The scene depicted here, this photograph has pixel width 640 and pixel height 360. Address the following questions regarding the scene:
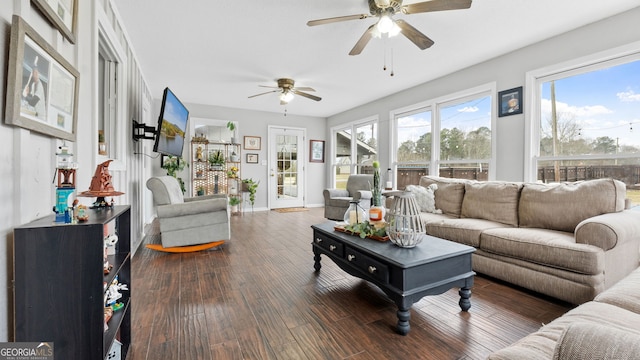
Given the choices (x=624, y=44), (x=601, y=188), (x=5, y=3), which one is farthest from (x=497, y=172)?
(x=5, y=3)

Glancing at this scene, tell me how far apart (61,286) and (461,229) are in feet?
9.28

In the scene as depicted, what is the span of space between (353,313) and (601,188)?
226 centimetres

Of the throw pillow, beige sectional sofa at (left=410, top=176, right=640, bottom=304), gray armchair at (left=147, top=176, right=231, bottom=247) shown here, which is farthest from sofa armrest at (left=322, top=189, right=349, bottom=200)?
beige sectional sofa at (left=410, top=176, right=640, bottom=304)

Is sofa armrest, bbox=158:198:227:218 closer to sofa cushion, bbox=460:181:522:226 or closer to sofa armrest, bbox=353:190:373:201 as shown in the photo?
sofa armrest, bbox=353:190:373:201

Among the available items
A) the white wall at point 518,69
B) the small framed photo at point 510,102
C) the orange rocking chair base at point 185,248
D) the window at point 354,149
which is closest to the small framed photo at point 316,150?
the window at point 354,149

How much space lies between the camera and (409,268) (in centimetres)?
164

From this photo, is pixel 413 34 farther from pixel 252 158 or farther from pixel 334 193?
pixel 252 158

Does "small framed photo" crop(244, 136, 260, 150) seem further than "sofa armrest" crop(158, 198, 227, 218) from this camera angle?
Yes

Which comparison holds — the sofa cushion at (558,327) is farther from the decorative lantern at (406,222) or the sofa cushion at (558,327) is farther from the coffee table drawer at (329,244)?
the coffee table drawer at (329,244)

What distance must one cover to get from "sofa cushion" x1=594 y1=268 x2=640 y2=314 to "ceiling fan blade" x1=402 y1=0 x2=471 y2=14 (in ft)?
6.14

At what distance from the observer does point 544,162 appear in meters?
3.22

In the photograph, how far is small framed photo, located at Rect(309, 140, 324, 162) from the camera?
7.19 metres

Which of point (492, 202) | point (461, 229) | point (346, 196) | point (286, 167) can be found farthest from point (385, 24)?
point (286, 167)

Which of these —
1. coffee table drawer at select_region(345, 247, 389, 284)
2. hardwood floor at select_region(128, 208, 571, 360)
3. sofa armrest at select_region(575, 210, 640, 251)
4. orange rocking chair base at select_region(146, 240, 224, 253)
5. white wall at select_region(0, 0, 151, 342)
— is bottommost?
hardwood floor at select_region(128, 208, 571, 360)
